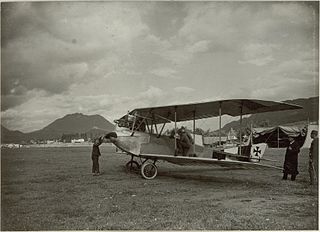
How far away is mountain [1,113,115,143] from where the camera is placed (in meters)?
3.70

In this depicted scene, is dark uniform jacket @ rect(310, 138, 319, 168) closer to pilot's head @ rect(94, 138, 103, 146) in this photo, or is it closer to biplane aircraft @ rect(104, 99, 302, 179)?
biplane aircraft @ rect(104, 99, 302, 179)

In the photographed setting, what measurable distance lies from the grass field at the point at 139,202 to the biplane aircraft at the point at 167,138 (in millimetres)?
335

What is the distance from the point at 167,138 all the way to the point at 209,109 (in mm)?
891

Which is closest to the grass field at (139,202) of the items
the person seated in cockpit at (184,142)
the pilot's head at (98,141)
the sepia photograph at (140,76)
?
the sepia photograph at (140,76)

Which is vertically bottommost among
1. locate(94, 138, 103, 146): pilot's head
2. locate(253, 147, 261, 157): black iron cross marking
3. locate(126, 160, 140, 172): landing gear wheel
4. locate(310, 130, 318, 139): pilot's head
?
locate(126, 160, 140, 172): landing gear wheel

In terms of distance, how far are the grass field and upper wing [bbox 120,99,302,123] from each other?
3.19 ft

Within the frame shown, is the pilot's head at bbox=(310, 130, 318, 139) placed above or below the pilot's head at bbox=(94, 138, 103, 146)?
above

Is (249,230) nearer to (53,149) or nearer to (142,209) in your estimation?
(142,209)

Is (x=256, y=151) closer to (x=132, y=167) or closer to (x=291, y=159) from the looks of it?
(x=291, y=159)

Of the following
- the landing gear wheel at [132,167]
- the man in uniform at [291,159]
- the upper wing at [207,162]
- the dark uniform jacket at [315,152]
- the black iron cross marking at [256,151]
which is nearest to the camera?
the dark uniform jacket at [315,152]

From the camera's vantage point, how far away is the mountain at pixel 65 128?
3.70 m

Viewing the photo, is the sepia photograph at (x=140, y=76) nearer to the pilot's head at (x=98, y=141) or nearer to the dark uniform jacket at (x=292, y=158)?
the dark uniform jacket at (x=292, y=158)

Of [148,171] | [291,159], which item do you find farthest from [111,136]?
[291,159]

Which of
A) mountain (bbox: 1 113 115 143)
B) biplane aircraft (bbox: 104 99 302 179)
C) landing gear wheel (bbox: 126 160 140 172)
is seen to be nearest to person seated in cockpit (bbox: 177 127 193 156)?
biplane aircraft (bbox: 104 99 302 179)
